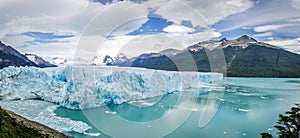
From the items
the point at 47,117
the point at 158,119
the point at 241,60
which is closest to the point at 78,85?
the point at 47,117

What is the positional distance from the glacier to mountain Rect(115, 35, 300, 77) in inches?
1167

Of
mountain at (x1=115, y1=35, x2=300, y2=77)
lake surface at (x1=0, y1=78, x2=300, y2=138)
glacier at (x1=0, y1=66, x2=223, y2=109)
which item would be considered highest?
mountain at (x1=115, y1=35, x2=300, y2=77)

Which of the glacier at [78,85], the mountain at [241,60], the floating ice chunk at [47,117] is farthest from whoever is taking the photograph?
the mountain at [241,60]

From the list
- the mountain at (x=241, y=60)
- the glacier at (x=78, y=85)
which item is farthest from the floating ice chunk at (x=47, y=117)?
the mountain at (x=241, y=60)

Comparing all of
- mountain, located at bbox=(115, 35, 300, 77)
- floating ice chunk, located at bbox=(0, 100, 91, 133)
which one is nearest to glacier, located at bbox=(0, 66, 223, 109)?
floating ice chunk, located at bbox=(0, 100, 91, 133)

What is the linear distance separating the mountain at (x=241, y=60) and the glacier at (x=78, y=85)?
29.6 meters

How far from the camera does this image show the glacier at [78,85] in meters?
14.0

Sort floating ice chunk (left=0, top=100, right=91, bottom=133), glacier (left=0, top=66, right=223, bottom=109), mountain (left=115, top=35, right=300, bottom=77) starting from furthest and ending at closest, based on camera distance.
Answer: mountain (left=115, top=35, right=300, bottom=77) < glacier (left=0, top=66, right=223, bottom=109) < floating ice chunk (left=0, top=100, right=91, bottom=133)

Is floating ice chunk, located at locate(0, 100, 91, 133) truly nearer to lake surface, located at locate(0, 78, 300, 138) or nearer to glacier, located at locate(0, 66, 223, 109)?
lake surface, located at locate(0, 78, 300, 138)

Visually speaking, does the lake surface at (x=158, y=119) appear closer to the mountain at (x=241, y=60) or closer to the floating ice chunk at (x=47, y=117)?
the floating ice chunk at (x=47, y=117)

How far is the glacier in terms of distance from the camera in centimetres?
1398

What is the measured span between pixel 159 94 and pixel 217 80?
1616 centimetres

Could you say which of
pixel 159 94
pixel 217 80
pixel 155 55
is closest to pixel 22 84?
pixel 159 94

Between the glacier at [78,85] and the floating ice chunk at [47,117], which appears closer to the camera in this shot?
the floating ice chunk at [47,117]
